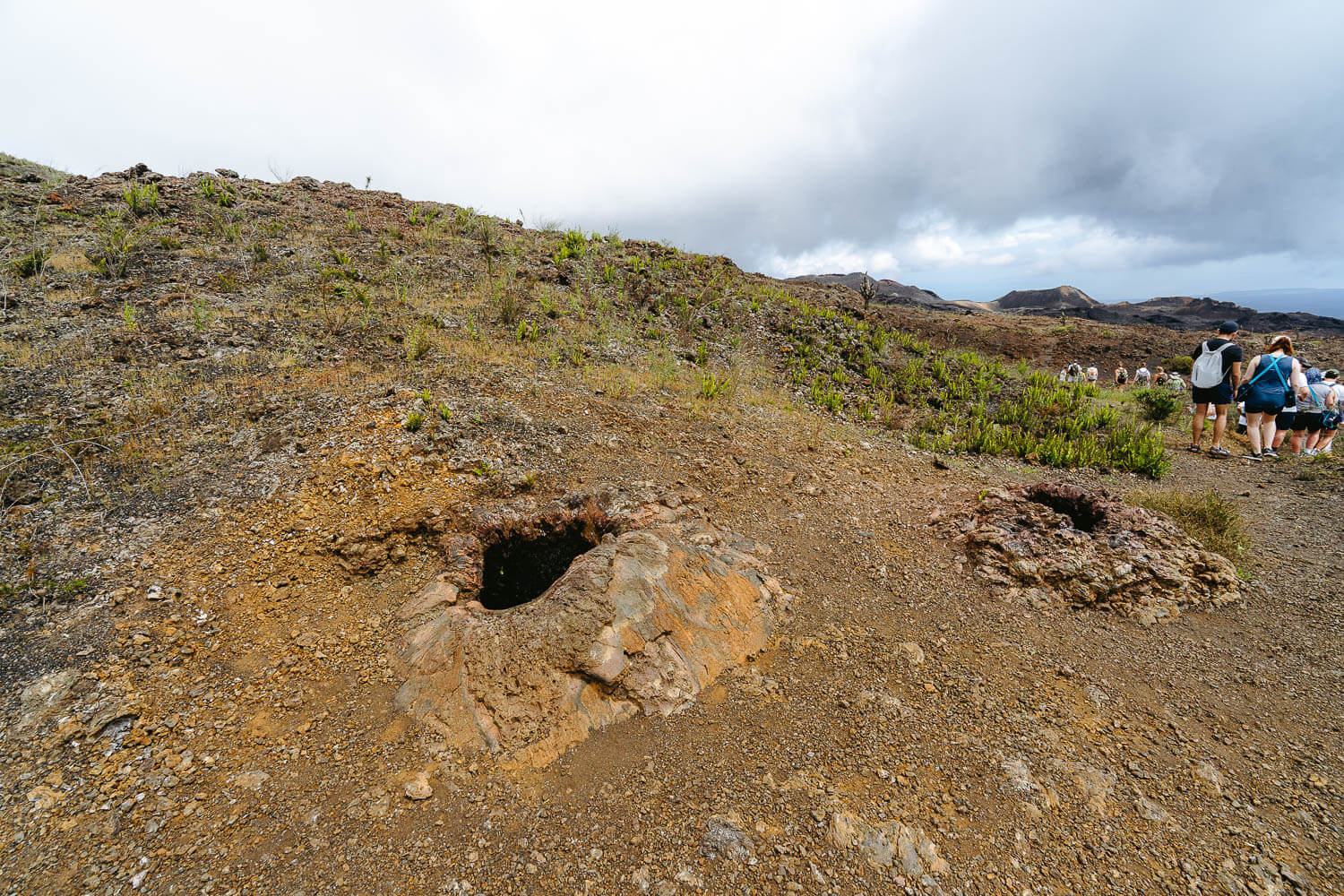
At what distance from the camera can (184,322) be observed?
273 inches

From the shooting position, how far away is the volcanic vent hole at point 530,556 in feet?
15.6

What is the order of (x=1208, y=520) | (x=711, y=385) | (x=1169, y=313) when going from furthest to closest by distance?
1. (x=1169, y=313)
2. (x=711, y=385)
3. (x=1208, y=520)

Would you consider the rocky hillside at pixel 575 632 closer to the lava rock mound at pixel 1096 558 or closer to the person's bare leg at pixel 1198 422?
the lava rock mound at pixel 1096 558

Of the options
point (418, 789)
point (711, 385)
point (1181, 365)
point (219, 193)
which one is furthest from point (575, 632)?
point (1181, 365)

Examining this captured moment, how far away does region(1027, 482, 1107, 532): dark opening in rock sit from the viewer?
5.52m

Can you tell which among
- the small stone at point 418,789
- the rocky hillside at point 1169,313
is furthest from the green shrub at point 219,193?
the rocky hillside at point 1169,313

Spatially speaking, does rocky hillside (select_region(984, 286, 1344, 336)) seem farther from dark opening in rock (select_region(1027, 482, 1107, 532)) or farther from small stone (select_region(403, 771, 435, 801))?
small stone (select_region(403, 771, 435, 801))

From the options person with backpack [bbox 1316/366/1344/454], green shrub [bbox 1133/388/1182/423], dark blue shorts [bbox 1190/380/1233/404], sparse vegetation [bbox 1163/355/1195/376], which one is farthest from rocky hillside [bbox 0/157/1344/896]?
sparse vegetation [bbox 1163/355/1195/376]

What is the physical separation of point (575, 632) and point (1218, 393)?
1139 cm

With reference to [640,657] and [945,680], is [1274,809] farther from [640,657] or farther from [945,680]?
[640,657]

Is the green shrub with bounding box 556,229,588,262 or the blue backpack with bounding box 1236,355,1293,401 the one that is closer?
the blue backpack with bounding box 1236,355,1293,401

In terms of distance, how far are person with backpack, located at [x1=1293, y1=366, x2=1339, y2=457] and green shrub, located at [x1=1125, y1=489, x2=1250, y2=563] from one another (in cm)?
415

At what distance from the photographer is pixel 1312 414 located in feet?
25.6

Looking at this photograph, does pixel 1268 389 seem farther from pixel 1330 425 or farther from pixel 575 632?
pixel 575 632
